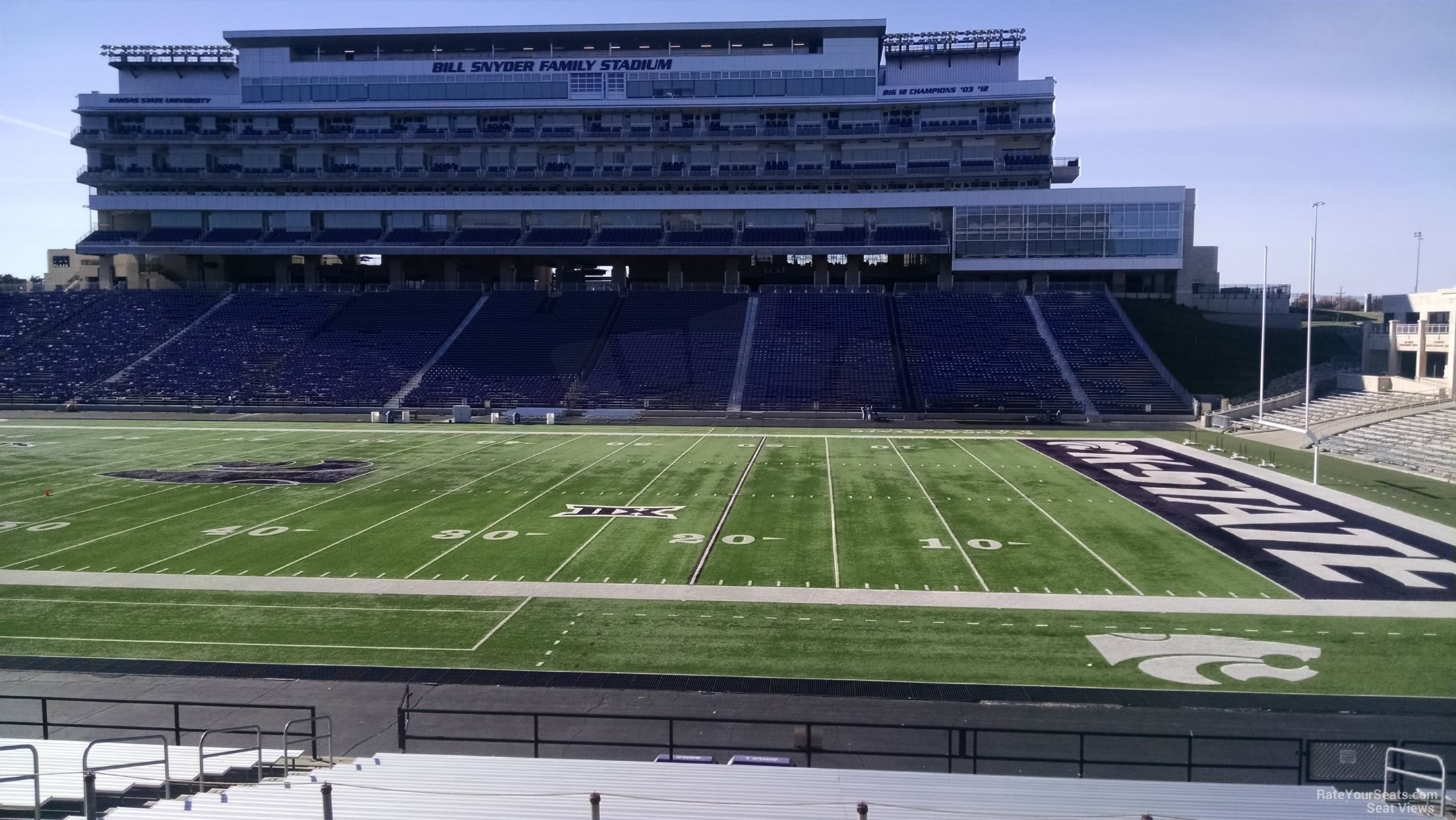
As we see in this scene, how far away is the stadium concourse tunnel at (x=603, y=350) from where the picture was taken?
169 feet

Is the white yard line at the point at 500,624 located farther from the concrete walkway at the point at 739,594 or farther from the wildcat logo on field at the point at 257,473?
the wildcat logo on field at the point at 257,473

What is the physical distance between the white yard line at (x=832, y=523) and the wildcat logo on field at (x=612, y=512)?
4219 millimetres

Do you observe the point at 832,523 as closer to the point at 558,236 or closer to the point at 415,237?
the point at 558,236

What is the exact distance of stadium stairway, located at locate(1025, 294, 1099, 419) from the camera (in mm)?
49222

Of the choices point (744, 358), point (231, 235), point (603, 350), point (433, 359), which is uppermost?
point (231, 235)

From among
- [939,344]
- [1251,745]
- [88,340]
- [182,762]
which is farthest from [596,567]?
[88,340]

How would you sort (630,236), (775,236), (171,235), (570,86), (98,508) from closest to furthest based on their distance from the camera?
(98,508), (775,236), (630,236), (570,86), (171,235)

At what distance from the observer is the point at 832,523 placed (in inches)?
960

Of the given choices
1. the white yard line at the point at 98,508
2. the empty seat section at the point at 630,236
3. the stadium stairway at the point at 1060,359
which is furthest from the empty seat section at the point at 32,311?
the stadium stairway at the point at 1060,359

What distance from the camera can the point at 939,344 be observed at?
56.2 meters

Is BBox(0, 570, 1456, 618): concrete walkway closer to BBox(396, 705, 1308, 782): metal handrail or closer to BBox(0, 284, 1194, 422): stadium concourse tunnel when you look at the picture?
BBox(396, 705, 1308, 782): metal handrail

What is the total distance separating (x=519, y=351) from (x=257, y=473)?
26.5 meters

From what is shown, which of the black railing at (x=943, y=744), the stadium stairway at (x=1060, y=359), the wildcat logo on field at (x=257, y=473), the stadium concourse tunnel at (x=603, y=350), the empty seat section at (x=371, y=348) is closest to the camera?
the black railing at (x=943, y=744)

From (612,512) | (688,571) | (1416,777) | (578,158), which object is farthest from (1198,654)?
(578,158)
